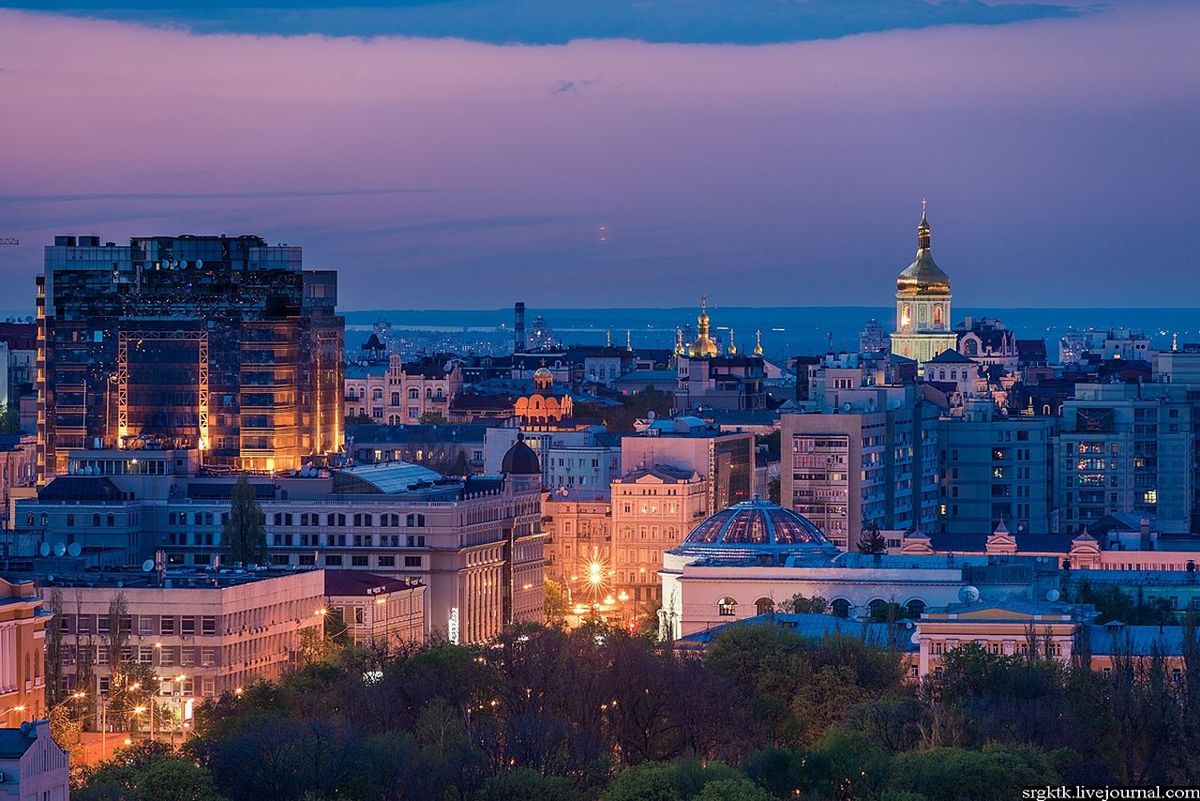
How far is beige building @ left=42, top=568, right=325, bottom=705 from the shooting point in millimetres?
116500

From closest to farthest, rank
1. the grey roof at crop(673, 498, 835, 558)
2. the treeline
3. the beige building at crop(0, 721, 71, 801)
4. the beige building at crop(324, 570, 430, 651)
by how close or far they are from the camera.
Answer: the beige building at crop(0, 721, 71, 801) → the treeline → the beige building at crop(324, 570, 430, 651) → the grey roof at crop(673, 498, 835, 558)

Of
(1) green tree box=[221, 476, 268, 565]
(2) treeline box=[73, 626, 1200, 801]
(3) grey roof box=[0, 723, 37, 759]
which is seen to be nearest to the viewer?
(3) grey roof box=[0, 723, 37, 759]

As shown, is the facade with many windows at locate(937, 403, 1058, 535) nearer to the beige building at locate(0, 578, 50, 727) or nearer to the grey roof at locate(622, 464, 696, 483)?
the grey roof at locate(622, 464, 696, 483)

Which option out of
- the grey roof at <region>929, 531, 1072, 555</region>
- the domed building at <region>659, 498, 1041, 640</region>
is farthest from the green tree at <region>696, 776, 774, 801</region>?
the grey roof at <region>929, 531, 1072, 555</region>

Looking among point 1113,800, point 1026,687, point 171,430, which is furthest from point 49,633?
point 171,430

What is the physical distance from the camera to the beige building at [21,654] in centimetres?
10438

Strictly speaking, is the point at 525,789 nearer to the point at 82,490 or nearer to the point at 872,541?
the point at 82,490

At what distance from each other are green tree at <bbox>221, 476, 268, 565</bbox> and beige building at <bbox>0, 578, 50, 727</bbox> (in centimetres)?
2838

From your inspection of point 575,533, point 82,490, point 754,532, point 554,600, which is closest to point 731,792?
point 754,532

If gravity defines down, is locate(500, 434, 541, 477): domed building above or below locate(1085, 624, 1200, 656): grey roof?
above

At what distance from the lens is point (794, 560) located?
138 metres

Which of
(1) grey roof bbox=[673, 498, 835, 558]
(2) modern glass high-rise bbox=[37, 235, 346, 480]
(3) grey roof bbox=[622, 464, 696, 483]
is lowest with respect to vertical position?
(1) grey roof bbox=[673, 498, 835, 558]

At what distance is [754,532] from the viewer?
141000 millimetres

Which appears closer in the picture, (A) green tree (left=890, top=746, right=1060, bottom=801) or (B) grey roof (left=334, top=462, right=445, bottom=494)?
(A) green tree (left=890, top=746, right=1060, bottom=801)
